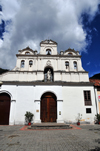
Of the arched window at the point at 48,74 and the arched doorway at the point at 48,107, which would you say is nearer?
the arched doorway at the point at 48,107

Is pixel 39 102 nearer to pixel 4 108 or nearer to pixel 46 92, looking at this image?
pixel 46 92

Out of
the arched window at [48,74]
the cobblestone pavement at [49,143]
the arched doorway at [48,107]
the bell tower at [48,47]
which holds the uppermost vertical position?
the bell tower at [48,47]

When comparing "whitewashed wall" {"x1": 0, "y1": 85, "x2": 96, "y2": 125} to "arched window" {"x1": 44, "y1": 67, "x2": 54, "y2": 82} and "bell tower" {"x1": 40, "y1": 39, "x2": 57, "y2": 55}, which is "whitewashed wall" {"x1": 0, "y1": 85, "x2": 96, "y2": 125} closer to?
"arched window" {"x1": 44, "y1": 67, "x2": 54, "y2": 82}

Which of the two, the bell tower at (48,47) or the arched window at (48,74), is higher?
the bell tower at (48,47)

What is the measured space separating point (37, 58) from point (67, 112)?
9410 millimetres

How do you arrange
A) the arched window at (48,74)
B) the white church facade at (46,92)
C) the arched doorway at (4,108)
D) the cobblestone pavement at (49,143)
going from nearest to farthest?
1. the cobblestone pavement at (49,143)
2. the arched doorway at (4,108)
3. the white church facade at (46,92)
4. the arched window at (48,74)

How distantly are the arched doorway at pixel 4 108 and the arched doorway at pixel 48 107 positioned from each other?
4.76 metres

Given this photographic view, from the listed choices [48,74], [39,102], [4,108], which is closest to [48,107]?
[39,102]

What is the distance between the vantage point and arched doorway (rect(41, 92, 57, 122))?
14.0 metres

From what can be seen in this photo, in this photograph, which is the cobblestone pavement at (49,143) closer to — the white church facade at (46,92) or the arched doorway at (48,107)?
the white church facade at (46,92)

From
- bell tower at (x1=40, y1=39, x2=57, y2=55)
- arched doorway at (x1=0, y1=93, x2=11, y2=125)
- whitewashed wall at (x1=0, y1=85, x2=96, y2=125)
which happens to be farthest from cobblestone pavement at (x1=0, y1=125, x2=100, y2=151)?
bell tower at (x1=40, y1=39, x2=57, y2=55)

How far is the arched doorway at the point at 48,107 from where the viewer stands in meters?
14.0

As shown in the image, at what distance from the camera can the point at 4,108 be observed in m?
14.1

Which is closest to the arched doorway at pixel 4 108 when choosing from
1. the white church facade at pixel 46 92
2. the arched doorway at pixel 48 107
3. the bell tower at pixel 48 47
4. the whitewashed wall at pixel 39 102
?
the white church facade at pixel 46 92
